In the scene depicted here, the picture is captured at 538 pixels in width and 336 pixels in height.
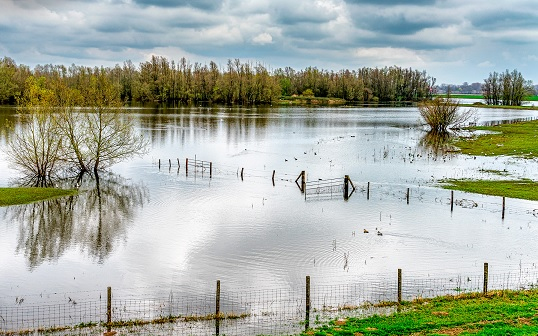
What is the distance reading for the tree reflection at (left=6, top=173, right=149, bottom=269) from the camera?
34594 mm

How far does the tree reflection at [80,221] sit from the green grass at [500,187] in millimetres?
31912

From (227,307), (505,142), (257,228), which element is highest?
(505,142)

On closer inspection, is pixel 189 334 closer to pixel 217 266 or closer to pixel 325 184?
pixel 217 266

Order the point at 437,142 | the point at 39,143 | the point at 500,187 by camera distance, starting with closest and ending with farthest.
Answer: the point at 500,187 < the point at 39,143 < the point at 437,142

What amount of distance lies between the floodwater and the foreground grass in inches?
235

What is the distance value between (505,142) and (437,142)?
11317mm

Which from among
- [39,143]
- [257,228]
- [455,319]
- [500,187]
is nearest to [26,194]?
[39,143]

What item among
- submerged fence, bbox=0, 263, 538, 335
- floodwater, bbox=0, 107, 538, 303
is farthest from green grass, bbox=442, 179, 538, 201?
submerged fence, bbox=0, 263, 538, 335

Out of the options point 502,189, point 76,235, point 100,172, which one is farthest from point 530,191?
point 100,172

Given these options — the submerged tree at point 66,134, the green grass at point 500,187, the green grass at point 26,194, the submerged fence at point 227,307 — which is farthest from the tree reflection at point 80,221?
the green grass at point 500,187

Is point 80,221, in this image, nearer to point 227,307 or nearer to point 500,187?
point 227,307

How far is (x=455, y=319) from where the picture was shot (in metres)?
21.2

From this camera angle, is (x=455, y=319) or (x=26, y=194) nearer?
(x=455, y=319)

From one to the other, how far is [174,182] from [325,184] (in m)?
16.5
